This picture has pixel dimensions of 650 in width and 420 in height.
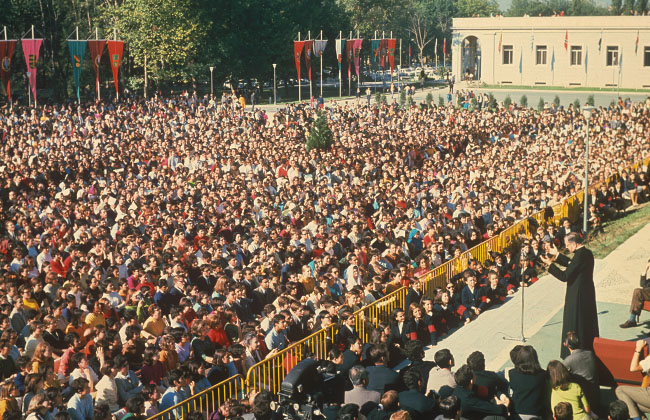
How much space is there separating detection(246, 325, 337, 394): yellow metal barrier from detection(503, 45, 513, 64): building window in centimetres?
7122

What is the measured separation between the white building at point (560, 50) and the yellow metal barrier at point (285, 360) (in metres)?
64.1

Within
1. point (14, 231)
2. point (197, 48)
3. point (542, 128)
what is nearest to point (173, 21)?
point (197, 48)

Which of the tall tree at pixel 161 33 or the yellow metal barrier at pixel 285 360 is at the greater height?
the tall tree at pixel 161 33

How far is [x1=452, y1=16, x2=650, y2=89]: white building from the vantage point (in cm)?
7131

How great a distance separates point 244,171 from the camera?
25.3 meters

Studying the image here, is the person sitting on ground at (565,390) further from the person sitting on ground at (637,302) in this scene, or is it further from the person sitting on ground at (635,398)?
the person sitting on ground at (637,302)

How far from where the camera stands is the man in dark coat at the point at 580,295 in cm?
952

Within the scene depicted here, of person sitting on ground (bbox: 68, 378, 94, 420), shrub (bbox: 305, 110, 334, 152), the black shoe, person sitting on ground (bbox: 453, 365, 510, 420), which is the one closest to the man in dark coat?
person sitting on ground (bbox: 453, 365, 510, 420)

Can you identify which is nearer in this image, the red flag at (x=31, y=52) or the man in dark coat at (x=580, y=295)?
the man in dark coat at (x=580, y=295)

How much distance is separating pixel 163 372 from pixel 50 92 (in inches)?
2461

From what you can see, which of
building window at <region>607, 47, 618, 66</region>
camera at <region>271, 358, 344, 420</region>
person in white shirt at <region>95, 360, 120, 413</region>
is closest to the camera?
camera at <region>271, 358, 344, 420</region>

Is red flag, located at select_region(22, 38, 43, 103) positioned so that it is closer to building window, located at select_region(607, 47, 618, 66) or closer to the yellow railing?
the yellow railing

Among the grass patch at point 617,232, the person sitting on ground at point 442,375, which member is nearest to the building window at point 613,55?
the grass patch at point 617,232

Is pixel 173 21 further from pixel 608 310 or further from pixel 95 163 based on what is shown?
pixel 608 310
